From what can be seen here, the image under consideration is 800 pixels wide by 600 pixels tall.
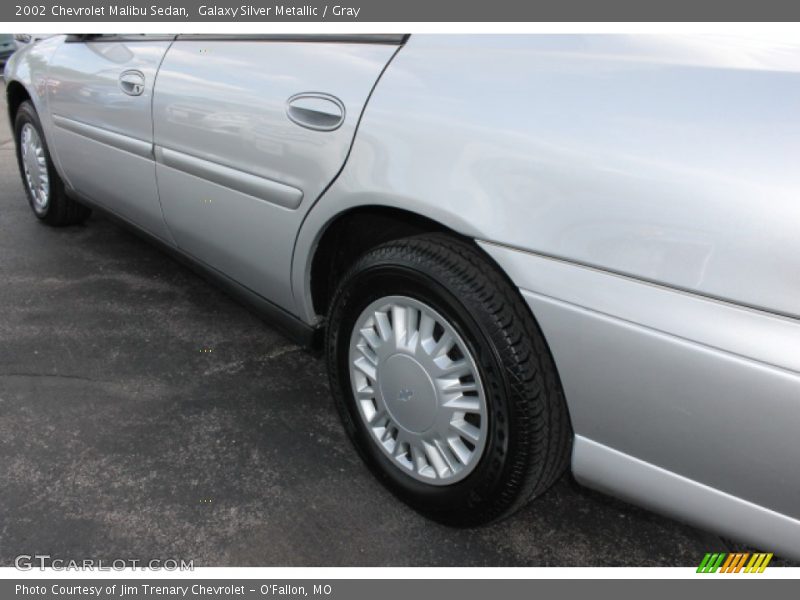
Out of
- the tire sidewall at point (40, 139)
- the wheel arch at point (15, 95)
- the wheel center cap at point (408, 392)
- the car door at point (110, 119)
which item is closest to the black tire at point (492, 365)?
the wheel center cap at point (408, 392)

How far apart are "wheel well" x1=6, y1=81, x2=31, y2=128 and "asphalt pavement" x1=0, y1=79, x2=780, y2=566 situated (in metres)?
1.53

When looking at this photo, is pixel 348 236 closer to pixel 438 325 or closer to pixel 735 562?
pixel 438 325

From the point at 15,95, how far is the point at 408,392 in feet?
11.9

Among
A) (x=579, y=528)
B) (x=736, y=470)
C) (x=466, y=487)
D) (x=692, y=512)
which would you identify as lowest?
(x=579, y=528)

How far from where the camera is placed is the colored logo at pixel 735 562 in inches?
68.1

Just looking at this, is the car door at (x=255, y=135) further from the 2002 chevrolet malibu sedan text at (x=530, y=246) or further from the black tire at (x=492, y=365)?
the black tire at (x=492, y=365)

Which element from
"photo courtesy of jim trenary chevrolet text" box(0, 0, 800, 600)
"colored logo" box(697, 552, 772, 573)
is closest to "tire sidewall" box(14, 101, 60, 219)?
"photo courtesy of jim trenary chevrolet text" box(0, 0, 800, 600)

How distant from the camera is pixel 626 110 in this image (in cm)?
128

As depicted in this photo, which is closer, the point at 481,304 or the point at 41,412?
the point at 481,304

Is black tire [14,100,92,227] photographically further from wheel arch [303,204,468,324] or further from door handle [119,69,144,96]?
wheel arch [303,204,468,324]

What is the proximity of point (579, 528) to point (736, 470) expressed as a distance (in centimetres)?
77

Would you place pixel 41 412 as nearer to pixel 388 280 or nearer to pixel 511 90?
pixel 388 280

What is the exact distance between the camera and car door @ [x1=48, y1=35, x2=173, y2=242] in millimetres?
2631

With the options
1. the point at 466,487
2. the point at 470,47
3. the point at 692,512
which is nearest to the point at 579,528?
the point at 466,487
